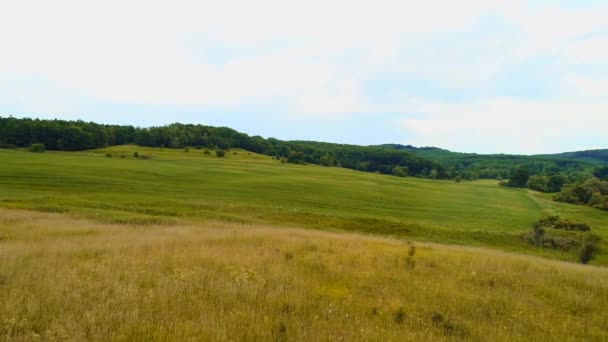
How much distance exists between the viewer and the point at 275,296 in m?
7.99

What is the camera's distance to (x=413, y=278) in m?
10.9

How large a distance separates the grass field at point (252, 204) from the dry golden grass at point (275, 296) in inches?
638

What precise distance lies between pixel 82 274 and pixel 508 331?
880 cm

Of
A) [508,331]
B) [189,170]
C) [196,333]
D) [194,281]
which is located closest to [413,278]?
[508,331]

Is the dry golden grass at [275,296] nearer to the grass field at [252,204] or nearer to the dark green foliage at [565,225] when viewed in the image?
the grass field at [252,204]

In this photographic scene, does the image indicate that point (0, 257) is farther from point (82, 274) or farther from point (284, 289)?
point (284, 289)

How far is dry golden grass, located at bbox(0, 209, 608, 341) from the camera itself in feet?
20.4

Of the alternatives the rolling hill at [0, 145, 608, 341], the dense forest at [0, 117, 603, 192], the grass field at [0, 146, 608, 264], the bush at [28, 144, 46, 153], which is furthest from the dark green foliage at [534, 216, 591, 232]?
the bush at [28, 144, 46, 153]

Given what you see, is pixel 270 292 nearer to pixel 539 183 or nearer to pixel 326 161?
pixel 539 183

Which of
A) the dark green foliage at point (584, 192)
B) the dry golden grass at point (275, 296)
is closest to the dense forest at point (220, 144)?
the dark green foliage at point (584, 192)

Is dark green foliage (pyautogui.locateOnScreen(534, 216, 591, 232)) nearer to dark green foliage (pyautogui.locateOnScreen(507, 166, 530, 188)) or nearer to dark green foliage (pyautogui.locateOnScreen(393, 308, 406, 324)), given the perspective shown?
dark green foliage (pyautogui.locateOnScreen(393, 308, 406, 324))

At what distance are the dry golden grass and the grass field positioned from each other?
1621 cm

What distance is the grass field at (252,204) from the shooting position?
3250 cm

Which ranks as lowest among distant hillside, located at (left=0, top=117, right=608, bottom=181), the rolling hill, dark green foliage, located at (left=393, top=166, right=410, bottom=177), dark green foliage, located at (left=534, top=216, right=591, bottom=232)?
dark green foliage, located at (left=534, top=216, right=591, bottom=232)
